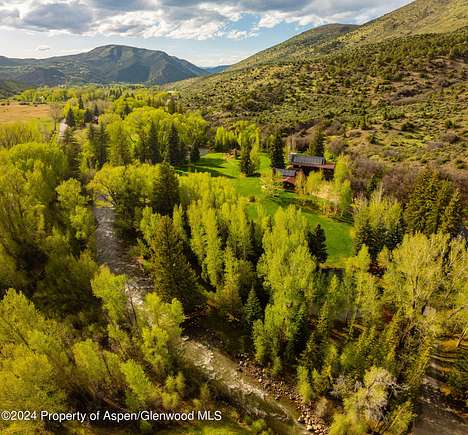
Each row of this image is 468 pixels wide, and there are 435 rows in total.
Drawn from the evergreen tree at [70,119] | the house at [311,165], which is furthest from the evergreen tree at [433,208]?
the evergreen tree at [70,119]

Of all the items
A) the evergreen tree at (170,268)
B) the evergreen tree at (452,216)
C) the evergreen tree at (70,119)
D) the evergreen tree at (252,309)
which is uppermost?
the evergreen tree at (70,119)

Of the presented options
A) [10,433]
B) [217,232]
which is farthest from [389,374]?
[10,433]

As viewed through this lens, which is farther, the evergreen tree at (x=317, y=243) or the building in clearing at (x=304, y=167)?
the building in clearing at (x=304, y=167)

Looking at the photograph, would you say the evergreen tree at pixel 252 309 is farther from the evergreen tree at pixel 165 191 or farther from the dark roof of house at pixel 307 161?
the dark roof of house at pixel 307 161

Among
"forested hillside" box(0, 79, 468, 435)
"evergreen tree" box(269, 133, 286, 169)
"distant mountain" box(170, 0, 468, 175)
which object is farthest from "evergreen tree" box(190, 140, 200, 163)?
"forested hillside" box(0, 79, 468, 435)

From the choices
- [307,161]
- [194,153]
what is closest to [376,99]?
[307,161]

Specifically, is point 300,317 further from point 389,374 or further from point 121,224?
point 121,224
